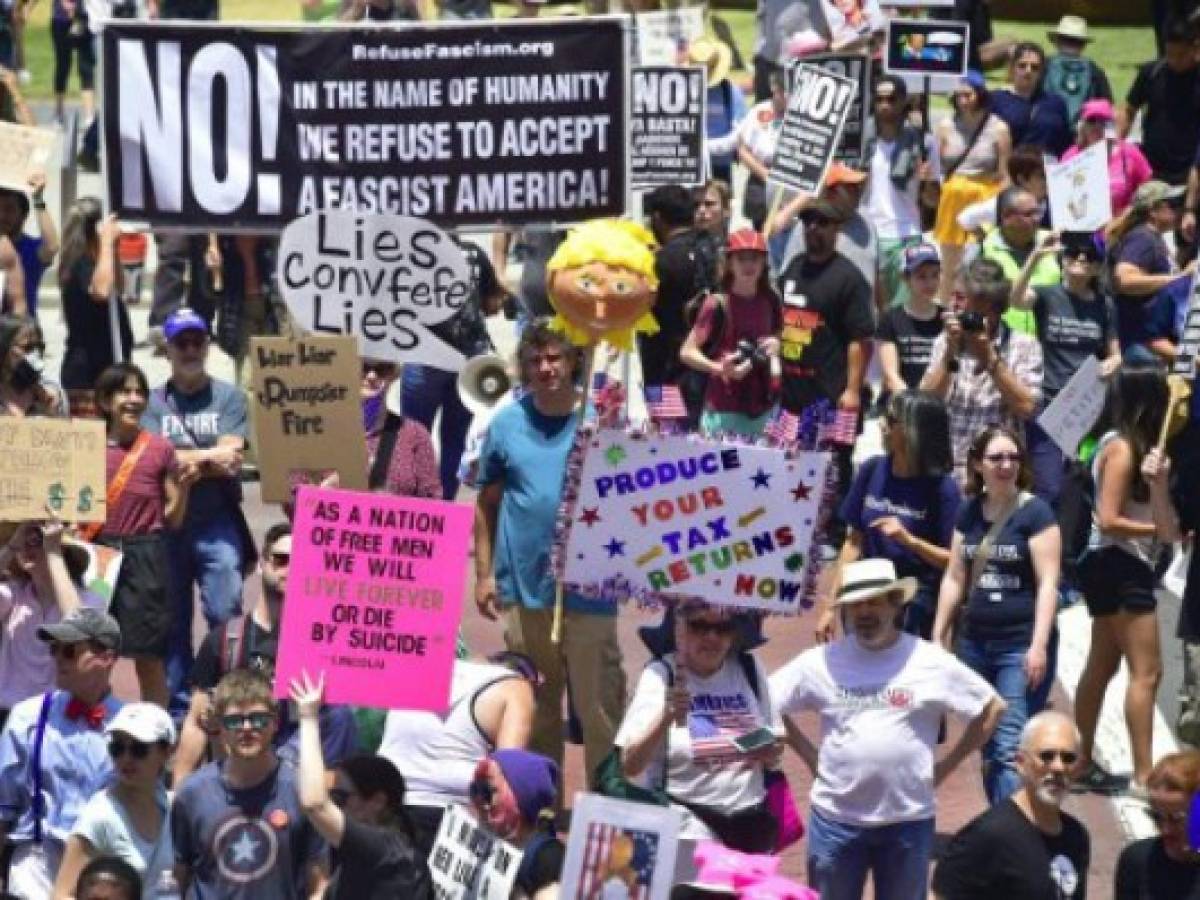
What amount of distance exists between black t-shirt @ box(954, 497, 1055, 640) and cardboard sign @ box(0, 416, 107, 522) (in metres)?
2.98

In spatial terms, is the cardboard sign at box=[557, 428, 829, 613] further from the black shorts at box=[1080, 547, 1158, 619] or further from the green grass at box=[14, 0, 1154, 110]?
the green grass at box=[14, 0, 1154, 110]

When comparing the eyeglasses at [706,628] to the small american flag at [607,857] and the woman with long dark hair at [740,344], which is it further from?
the woman with long dark hair at [740,344]

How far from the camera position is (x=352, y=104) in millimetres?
14758

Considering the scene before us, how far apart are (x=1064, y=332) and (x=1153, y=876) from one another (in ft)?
21.7

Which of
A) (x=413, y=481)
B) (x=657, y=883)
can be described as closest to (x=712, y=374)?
(x=413, y=481)

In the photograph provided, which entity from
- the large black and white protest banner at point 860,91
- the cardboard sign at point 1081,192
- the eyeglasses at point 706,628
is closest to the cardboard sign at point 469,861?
the eyeglasses at point 706,628

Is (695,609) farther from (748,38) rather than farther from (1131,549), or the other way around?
(748,38)

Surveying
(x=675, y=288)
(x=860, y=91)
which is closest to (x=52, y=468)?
(x=675, y=288)

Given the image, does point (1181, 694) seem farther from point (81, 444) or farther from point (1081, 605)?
point (81, 444)

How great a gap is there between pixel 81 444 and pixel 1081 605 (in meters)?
5.85

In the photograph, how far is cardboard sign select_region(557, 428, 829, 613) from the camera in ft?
37.3

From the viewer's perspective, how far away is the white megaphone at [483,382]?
1633cm

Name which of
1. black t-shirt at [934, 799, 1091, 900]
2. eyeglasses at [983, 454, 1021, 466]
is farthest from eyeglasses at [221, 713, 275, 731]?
eyeglasses at [983, 454, 1021, 466]

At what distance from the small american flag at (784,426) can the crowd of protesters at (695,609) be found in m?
0.10
